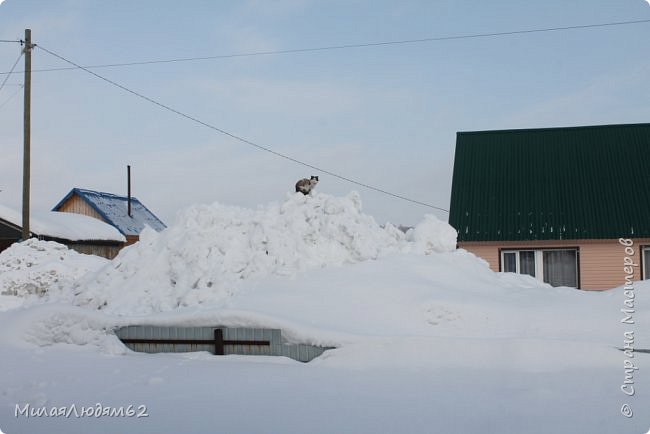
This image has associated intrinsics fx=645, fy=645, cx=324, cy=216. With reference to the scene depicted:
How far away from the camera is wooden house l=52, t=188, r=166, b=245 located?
39.3 meters

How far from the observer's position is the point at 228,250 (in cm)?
1143

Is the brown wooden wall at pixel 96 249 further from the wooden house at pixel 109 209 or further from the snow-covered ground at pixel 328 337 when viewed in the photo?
the snow-covered ground at pixel 328 337

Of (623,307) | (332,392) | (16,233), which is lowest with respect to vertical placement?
(332,392)

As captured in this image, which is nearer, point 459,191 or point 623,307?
point 623,307

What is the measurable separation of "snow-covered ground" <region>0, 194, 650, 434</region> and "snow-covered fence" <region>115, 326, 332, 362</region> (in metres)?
0.16

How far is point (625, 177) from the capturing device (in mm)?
19375

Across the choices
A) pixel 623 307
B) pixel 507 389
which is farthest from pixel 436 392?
pixel 623 307

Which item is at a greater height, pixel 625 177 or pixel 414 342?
pixel 625 177

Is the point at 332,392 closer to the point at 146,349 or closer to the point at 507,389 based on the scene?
the point at 507,389

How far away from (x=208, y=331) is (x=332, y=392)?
110 inches

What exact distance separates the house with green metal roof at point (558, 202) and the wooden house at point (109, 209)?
24.6m

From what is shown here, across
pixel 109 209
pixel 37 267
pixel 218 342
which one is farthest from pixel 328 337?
pixel 109 209

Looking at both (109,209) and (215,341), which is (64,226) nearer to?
(109,209)

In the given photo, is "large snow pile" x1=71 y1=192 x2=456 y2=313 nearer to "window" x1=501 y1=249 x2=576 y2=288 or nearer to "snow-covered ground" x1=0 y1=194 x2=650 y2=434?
"snow-covered ground" x1=0 y1=194 x2=650 y2=434
